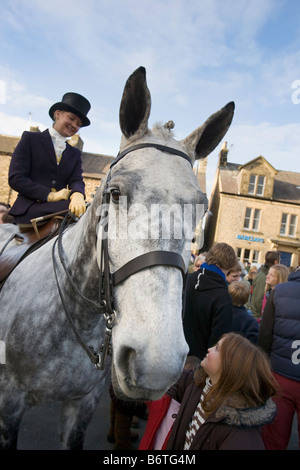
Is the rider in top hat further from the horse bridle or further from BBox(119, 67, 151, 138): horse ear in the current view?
the horse bridle

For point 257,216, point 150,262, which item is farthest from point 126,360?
point 257,216

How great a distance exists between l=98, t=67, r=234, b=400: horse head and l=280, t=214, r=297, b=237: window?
2738 cm

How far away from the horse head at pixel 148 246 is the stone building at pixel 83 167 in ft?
81.1

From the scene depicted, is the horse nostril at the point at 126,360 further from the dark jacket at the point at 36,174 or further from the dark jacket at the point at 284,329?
the dark jacket at the point at 284,329

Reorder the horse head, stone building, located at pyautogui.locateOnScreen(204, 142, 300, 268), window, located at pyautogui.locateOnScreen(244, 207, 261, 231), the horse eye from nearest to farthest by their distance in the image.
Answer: the horse head
the horse eye
stone building, located at pyautogui.locateOnScreen(204, 142, 300, 268)
window, located at pyautogui.locateOnScreen(244, 207, 261, 231)

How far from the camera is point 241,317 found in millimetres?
4492

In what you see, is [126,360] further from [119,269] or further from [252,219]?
[252,219]

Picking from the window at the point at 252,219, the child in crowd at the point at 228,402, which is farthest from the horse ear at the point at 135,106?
the window at the point at 252,219

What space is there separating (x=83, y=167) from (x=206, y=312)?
29.3 metres

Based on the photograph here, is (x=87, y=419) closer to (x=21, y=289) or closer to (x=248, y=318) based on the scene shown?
(x=21, y=289)

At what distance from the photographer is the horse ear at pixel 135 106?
2047 millimetres

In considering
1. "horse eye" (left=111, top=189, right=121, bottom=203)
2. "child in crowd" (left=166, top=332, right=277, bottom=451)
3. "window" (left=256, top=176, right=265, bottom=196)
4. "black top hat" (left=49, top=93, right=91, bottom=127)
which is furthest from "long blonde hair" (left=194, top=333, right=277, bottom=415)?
"window" (left=256, top=176, right=265, bottom=196)

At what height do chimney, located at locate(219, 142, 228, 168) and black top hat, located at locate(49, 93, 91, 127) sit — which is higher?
chimney, located at locate(219, 142, 228, 168)

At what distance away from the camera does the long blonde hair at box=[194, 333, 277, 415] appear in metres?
2.20
